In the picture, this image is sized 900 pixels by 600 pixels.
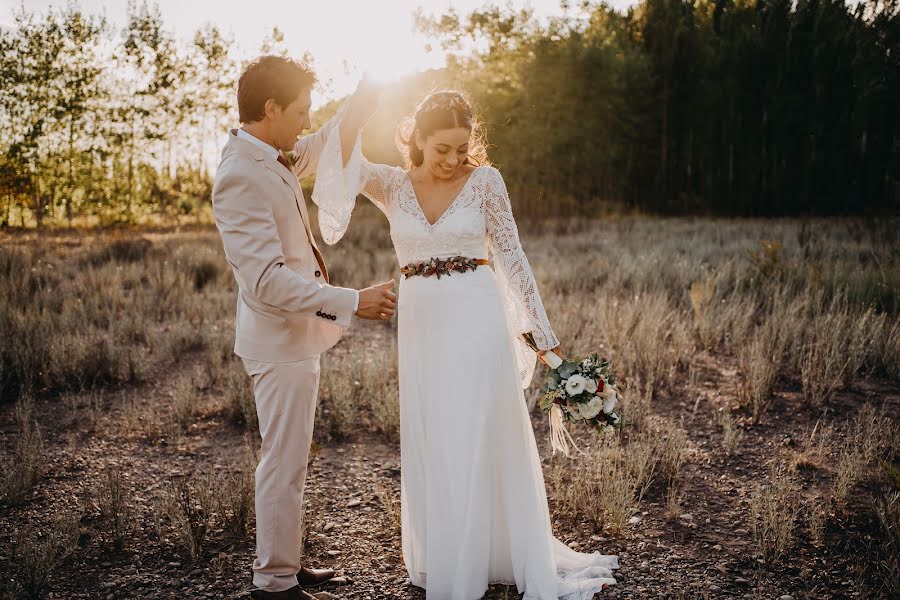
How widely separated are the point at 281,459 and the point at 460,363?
899 millimetres

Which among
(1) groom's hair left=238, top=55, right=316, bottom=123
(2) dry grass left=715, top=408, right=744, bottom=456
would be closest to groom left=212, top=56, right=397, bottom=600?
(1) groom's hair left=238, top=55, right=316, bottom=123

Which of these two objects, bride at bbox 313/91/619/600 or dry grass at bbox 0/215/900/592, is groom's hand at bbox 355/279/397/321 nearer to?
bride at bbox 313/91/619/600

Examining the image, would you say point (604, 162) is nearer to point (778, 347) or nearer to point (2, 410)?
point (778, 347)

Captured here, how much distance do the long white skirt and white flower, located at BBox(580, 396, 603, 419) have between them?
317 mm

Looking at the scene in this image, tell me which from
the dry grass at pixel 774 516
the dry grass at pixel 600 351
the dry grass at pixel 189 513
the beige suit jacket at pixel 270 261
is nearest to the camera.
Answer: the beige suit jacket at pixel 270 261

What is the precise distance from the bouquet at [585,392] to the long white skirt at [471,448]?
21 centimetres

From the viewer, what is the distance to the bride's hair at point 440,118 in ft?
9.77

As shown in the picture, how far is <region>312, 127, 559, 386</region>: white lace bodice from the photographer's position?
291 cm

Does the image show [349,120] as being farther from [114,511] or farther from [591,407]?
[114,511]

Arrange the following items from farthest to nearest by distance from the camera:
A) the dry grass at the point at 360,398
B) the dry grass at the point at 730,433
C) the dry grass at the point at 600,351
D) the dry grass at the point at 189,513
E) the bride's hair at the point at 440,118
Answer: the dry grass at the point at 360,398, the dry grass at the point at 730,433, the dry grass at the point at 600,351, the dry grass at the point at 189,513, the bride's hair at the point at 440,118

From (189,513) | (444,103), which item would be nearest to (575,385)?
(444,103)

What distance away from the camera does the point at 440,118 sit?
2979 mm

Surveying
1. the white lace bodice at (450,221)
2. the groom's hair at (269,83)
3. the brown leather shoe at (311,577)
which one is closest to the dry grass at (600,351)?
the brown leather shoe at (311,577)

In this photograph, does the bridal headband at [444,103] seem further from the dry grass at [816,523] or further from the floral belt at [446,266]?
the dry grass at [816,523]
